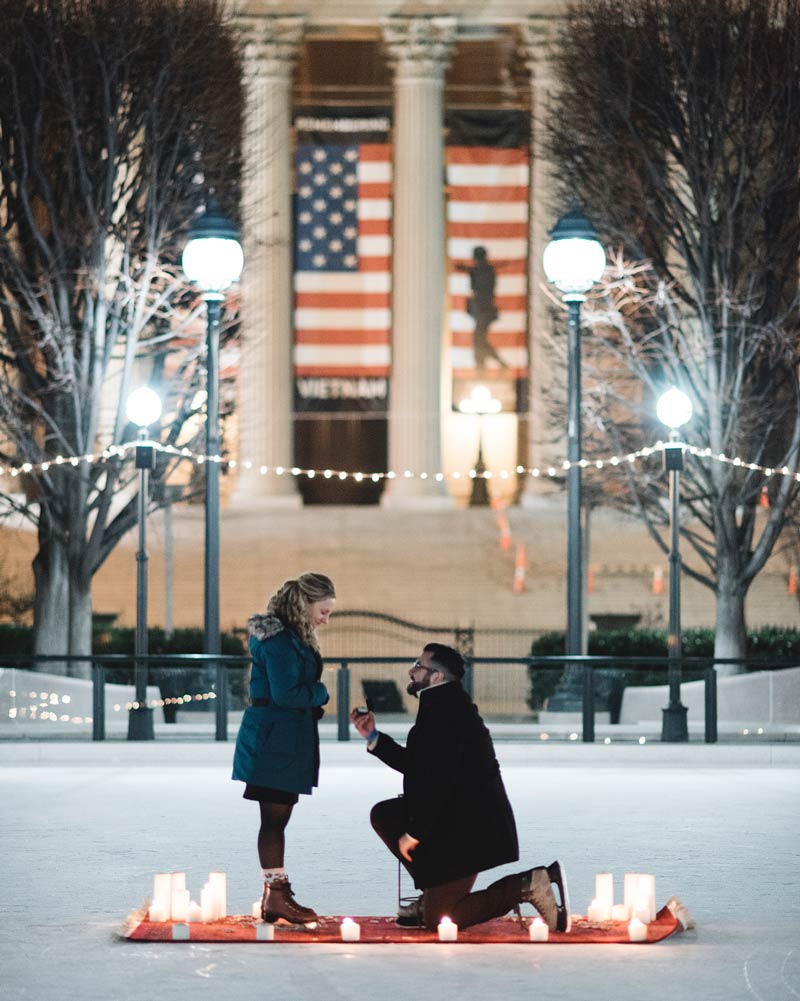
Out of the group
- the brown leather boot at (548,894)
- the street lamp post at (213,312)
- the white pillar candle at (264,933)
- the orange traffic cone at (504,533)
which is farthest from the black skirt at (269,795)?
the orange traffic cone at (504,533)

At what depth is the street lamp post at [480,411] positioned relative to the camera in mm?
54438

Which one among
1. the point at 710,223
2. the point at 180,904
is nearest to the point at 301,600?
the point at 180,904

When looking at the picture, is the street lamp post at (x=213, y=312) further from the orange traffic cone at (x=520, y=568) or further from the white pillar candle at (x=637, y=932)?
the orange traffic cone at (x=520, y=568)

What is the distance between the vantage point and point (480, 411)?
55750 mm

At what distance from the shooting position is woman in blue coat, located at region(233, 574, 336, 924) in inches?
414

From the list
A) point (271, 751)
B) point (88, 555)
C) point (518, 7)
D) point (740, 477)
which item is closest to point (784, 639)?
point (740, 477)

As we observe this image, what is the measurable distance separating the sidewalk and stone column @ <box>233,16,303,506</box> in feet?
90.4

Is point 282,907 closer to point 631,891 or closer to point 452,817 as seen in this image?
point 452,817

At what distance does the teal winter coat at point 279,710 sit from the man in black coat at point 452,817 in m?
0.43

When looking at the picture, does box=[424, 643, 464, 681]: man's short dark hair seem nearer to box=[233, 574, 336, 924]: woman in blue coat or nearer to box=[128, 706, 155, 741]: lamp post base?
box=[233, 574, 336, 924]: woman in blue coat

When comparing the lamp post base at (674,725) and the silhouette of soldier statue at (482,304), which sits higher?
the silhouette of soldier statue at (482,304)

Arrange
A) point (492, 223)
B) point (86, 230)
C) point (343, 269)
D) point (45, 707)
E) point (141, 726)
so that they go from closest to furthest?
point (141, 726) < point (45, 707) < point (86, 230) < point (343, 269) < point (492, 223)

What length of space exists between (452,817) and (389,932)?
61 centimetres

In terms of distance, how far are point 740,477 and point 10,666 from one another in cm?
1270
